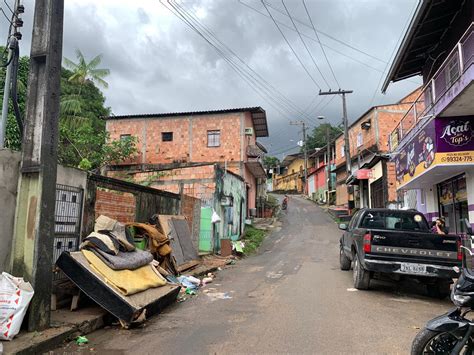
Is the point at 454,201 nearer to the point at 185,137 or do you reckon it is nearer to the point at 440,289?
the point at 440,289

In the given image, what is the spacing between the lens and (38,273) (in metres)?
5.59

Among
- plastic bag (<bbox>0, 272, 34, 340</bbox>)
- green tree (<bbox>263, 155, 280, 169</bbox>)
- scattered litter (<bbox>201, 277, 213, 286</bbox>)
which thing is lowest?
scattered litter (<bbox>201, 277, 213, 286</bbox>)

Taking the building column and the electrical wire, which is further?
the building column

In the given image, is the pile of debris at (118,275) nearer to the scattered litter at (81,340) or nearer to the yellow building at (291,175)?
the scattered litter at (81,340)

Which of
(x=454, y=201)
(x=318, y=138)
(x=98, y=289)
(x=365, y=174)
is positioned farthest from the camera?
(x=318, y=138)

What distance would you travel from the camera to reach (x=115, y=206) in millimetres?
9531

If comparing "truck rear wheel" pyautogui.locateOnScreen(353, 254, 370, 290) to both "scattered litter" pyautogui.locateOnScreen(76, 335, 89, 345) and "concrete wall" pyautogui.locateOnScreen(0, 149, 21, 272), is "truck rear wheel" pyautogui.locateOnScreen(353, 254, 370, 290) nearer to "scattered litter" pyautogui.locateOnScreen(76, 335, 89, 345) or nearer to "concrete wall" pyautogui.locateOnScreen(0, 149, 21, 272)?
"scattered litter" pyautogui.locateOnScreen(76, 335, 89, 345)

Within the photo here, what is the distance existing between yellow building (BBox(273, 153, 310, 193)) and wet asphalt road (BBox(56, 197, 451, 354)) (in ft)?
194

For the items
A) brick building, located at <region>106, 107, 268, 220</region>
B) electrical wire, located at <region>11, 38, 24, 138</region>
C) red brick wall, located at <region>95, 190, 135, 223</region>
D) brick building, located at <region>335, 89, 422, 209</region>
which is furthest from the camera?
brick building, located at <region>106, 107, 268, 220</region>

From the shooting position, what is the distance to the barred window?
2916 centimetres

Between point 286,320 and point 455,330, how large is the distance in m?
2.97

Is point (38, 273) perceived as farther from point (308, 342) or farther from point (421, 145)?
point (421, 145)

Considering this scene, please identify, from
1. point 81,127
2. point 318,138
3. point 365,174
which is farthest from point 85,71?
point 318,138

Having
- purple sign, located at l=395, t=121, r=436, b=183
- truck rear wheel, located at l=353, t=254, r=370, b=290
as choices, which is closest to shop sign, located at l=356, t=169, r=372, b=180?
purple sign, located at l=395, t=121, r=436, b=183
